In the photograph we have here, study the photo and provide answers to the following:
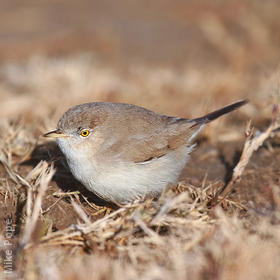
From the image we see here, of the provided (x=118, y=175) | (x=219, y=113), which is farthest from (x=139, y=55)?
(x=118, y=175)

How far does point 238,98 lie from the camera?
745 centimetres

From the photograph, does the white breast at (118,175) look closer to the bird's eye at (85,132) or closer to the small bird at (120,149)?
the small bird at (120,149)

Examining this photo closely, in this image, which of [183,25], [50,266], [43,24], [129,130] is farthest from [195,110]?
[43,24]

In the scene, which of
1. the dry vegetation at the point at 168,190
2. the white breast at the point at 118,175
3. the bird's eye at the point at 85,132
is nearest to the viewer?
the dry vegetation at the point at 168,190

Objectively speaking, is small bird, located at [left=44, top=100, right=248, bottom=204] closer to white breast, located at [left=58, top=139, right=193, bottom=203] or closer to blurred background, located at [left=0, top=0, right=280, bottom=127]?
white breast, located at [left=58, top=139, right=193, bottom=203]

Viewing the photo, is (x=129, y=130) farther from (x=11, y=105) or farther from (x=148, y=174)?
(x=11, y=105)

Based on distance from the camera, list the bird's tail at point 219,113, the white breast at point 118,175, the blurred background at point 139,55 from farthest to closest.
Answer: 1. the blurred background at point 139,55
2. the bird's tail at point 219,113
3. the white breast at point 118,175

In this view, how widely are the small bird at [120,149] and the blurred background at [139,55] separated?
150 centimetres

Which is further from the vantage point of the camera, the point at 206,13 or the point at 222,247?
the point at 206,13

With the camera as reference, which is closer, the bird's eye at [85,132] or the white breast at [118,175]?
the white breast at [118,175]

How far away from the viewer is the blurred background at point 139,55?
7441 millimetres

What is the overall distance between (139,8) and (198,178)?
8.48 metres

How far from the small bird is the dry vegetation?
0.92ft

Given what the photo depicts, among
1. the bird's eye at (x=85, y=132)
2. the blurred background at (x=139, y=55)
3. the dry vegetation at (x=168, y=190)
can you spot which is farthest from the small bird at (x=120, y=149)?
the blurred background at (x=139, y=55)
